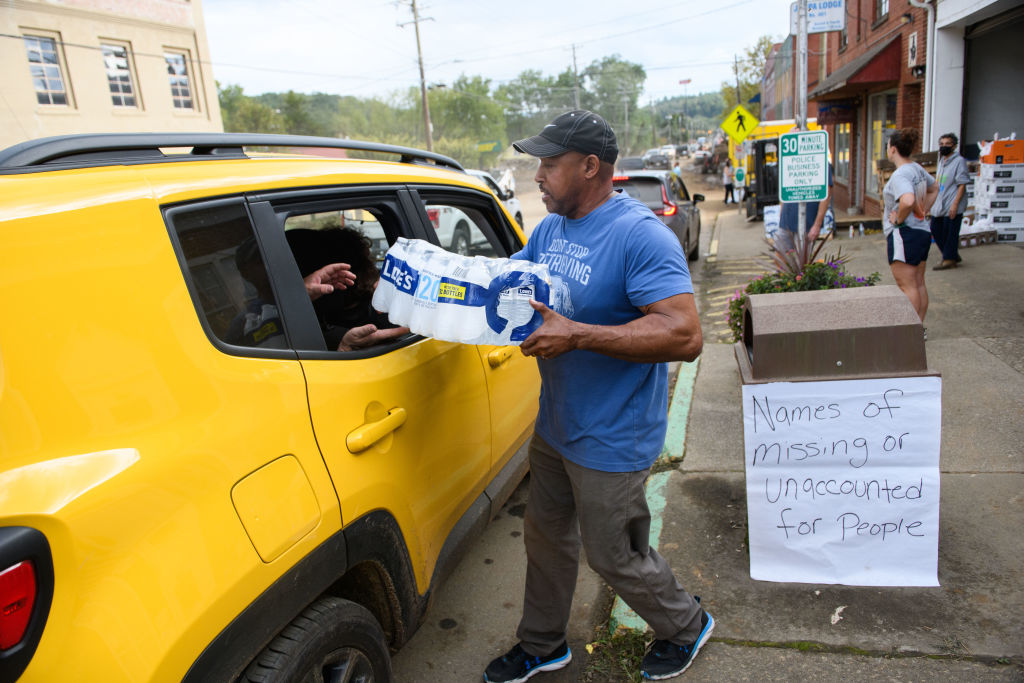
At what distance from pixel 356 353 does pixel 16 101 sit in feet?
75.4

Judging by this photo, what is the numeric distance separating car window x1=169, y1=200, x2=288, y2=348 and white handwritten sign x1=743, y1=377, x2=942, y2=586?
198cm

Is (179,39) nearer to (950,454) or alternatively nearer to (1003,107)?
(1003,107)

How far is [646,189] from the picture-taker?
11.1 metres

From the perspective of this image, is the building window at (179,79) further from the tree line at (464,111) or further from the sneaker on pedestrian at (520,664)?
the sneaker on pedestrian at (520,664)

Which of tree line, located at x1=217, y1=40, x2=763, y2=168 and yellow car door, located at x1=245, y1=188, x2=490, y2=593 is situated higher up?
tree line, located at x1=217, y1=40, x2=763, y2=168

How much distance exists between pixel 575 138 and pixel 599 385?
30.9 inches

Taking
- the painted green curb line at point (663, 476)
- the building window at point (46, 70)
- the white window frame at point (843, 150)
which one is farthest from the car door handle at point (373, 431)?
the building window at point (46, 70)

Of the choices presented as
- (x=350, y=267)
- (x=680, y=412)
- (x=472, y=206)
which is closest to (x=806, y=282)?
(x=680, y=412)

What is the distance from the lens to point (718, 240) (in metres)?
15.7

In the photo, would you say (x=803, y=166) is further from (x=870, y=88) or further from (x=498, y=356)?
(x=870, y=88)

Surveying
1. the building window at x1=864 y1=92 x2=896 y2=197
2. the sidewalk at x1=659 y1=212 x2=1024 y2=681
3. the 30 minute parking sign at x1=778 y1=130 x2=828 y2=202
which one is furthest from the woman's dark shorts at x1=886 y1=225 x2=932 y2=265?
the building window at x1=864 y1=92 x2=896 y2=197

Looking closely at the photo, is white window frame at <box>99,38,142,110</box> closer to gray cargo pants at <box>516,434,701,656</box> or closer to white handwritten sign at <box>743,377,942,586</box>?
gray cargo pants at <box>516,434,701,656</box>

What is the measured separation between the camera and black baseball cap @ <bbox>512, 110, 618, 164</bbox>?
2.25 m

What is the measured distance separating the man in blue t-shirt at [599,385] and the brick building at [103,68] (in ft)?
69.1
